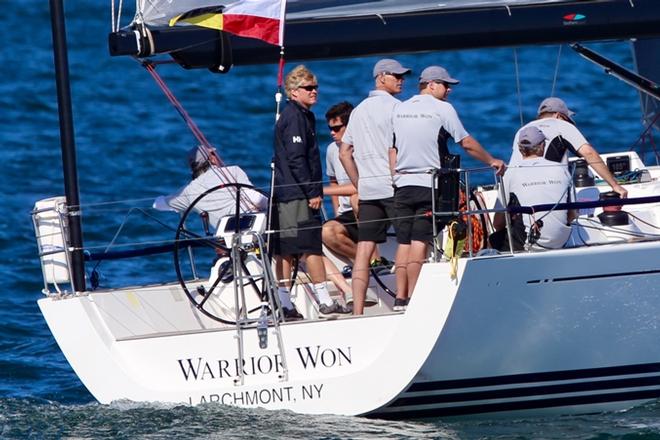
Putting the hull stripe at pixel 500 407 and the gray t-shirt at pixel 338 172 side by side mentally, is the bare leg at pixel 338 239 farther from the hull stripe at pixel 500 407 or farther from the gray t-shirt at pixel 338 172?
the hull stripe at pixel 500 407

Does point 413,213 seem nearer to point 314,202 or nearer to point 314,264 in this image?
point 314,202

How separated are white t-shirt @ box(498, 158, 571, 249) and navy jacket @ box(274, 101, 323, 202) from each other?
1.15 m

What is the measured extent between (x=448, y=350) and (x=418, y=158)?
113 centimetres

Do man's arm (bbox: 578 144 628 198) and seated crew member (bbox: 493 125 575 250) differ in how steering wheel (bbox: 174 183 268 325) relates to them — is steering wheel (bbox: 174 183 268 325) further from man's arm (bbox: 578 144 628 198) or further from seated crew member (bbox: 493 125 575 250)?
man's arm (bbox: 578 144 628 198)

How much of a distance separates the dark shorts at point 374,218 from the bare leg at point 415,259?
0.82ft

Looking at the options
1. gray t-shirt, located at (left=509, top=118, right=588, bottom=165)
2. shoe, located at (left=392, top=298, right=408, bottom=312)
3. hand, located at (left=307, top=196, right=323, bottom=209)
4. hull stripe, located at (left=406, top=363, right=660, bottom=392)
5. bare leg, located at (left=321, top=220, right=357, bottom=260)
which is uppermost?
gray t-shirt, located at (left=509, top=118, right=588, bottom=165)

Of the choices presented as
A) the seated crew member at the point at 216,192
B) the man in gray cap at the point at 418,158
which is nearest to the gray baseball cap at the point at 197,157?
the seated crew member at the point at 216,192

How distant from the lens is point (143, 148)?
2095 cm

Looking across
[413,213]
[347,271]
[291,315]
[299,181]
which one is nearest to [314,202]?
[299,181]

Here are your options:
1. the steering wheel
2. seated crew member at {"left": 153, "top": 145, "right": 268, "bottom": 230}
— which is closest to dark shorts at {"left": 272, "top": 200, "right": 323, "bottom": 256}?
the steering wheel

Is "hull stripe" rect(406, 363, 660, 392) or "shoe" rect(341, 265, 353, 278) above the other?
"shoe" rect(341, 265, 353, 278)

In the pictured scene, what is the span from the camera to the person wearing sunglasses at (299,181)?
9.17 meters

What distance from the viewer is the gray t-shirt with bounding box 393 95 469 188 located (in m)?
8.90

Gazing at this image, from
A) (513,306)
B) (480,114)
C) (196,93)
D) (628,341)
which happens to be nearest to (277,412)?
(513,306)
